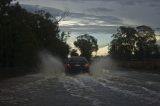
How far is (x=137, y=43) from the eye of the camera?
18062 centimetres

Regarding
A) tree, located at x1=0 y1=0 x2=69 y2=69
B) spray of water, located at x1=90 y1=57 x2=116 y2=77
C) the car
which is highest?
tree, located at x1=0 y1=0 x2=69 y2=69

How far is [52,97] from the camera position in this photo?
19422 millimetres

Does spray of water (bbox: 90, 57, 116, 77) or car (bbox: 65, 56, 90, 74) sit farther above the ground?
car (bbox: 65, 56, 90, 74)

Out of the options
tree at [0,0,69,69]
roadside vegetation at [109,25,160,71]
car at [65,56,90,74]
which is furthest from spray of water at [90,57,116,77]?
roadside vegetation at [109,25,160,71]

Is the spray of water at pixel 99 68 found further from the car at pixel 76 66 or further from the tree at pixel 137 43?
the tree at pixel 137 43

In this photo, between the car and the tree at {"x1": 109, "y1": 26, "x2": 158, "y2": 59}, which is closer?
the car

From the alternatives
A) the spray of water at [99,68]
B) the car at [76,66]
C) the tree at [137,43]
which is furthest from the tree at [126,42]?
the car at [76,66]

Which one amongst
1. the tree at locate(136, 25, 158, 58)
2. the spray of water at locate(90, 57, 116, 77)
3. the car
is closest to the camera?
the car

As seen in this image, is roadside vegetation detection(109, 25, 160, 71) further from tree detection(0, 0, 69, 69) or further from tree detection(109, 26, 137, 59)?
tree detection(0, 0, 69, 69)

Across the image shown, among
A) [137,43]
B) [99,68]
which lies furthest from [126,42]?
[99,68]

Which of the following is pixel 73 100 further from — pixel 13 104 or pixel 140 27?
pixel 140 27

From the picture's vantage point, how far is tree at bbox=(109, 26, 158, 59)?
588ft

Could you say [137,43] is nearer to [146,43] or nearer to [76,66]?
[146,43]

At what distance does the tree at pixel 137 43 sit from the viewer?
179 meters
